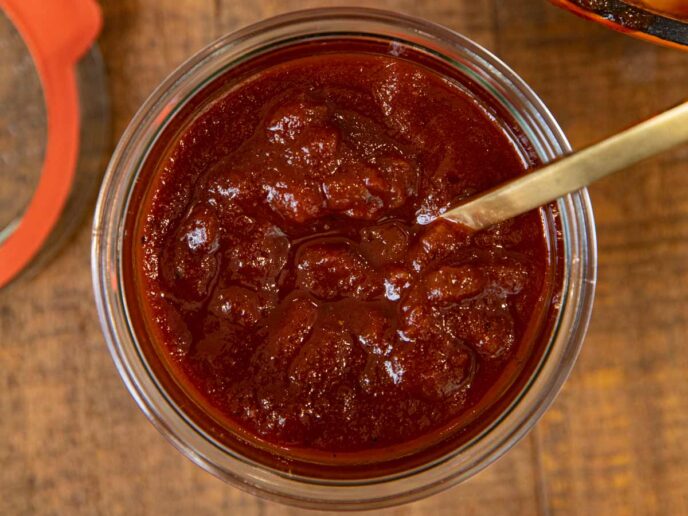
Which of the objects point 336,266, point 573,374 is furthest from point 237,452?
point 573,374

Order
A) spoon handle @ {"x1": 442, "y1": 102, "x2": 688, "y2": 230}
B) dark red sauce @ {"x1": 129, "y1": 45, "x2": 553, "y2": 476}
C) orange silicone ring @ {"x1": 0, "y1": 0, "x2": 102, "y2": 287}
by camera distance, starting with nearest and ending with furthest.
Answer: spoon handle @ {"x1": 442, "y1": 102, "x2": 688, "y2": 230} < dark red sauce @ {"x1": 129, "y1": 45, "x2": 553, "y2": 476} < orange silicone ring @ {"x1": 0, "y1": 0, "x2": 102, "y2": 287}

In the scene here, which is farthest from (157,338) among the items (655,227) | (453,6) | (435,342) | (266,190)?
(655,227)

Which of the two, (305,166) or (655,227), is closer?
(305,166)

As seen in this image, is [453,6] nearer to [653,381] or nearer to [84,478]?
[653,381]

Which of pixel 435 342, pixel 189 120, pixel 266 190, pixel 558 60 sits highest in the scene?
pixel 558 60

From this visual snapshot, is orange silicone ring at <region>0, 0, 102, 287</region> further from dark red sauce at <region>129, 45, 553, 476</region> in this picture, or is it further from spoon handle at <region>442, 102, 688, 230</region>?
spoon handle at <region>442, 102, 688, 230</region>

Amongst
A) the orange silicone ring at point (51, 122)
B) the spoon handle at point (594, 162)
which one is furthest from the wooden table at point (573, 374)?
the spoon handle at point (594, 162)

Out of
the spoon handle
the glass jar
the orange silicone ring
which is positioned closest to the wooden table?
the orange silicone ring
